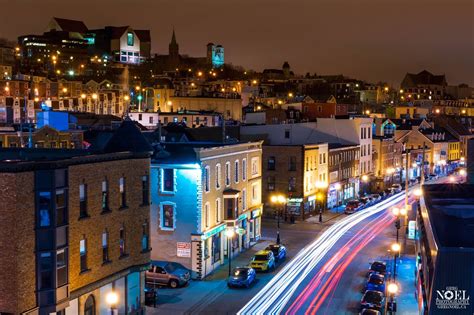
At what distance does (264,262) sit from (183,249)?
584 cm

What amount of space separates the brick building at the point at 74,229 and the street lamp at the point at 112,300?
0.69 feet

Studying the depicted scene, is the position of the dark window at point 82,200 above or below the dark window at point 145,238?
above

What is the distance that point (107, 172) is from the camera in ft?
112

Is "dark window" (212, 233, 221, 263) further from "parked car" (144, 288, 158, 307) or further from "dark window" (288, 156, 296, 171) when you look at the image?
"dark window" (288, 156, 296, 171)

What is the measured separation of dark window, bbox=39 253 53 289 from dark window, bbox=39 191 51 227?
1381 millimetres

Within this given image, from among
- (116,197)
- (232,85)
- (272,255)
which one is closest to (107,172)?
(116,197)

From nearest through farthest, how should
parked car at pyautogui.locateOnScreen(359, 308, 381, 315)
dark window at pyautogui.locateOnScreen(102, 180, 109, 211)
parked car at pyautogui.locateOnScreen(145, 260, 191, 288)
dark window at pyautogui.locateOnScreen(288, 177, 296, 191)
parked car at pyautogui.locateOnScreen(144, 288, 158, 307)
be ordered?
dark window at pyautogui.locateOnScreen(102, 180, 109, 211)
parked car at pyautogui.locateOnScreen(359, 308, 381, 315)
parked car at pyautogui.locateOnScreen(144, 288, 158, 307)
parked car at pyautogui.locateOnScreen(145, 260, 191, 288)
dark window at pyautogui.locateOnScreen(288, 177, 296, 191)

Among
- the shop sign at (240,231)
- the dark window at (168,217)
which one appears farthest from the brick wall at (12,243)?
the shop sign at (240,231)

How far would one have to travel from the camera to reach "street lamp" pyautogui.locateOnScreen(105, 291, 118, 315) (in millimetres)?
31422

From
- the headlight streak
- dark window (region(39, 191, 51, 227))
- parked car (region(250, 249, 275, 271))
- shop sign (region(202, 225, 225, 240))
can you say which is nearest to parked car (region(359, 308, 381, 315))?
the headlight streak

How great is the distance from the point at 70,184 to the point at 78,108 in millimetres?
108702

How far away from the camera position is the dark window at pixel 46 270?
29.0m

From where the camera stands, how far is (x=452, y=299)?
942 inches

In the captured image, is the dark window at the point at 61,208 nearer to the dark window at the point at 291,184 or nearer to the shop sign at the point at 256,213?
the shop sign at the point at 256,213
